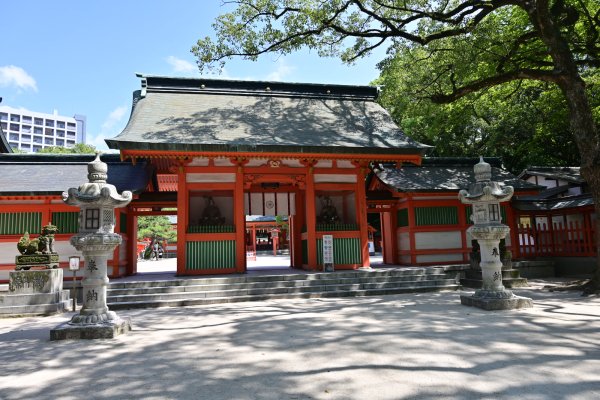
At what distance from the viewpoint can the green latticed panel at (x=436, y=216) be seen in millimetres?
14517

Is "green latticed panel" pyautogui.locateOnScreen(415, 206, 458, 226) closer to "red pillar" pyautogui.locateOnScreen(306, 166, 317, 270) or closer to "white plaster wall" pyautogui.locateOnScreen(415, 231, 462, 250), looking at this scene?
"white plaster wall" pyautogui.locateOnScreen(415, 231, 462, 250)

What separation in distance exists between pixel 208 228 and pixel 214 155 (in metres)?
2.24

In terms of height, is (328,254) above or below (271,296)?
above

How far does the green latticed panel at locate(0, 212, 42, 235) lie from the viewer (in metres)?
12.0

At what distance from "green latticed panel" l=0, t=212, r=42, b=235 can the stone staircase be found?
420 cm

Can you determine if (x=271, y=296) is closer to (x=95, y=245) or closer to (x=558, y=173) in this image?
(x=95, y=245)

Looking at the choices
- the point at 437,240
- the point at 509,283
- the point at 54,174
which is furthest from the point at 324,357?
the point at 54,174

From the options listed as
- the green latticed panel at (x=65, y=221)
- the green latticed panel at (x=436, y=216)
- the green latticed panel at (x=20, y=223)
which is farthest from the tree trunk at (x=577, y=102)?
the green latticed panel at (x=20, y=223)

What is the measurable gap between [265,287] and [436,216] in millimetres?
7478

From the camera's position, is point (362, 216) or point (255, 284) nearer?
point (255, 284)

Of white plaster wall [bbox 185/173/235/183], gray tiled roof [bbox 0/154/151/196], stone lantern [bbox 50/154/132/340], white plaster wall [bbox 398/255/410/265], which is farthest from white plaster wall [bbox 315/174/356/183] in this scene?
stone lantern [bbox 50/154/132/340]

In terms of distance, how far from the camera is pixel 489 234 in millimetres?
8078

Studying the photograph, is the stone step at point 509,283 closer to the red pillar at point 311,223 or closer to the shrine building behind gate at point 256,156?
the shrine building behind gate at point 256,156

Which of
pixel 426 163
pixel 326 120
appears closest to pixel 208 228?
pixel 326 120
